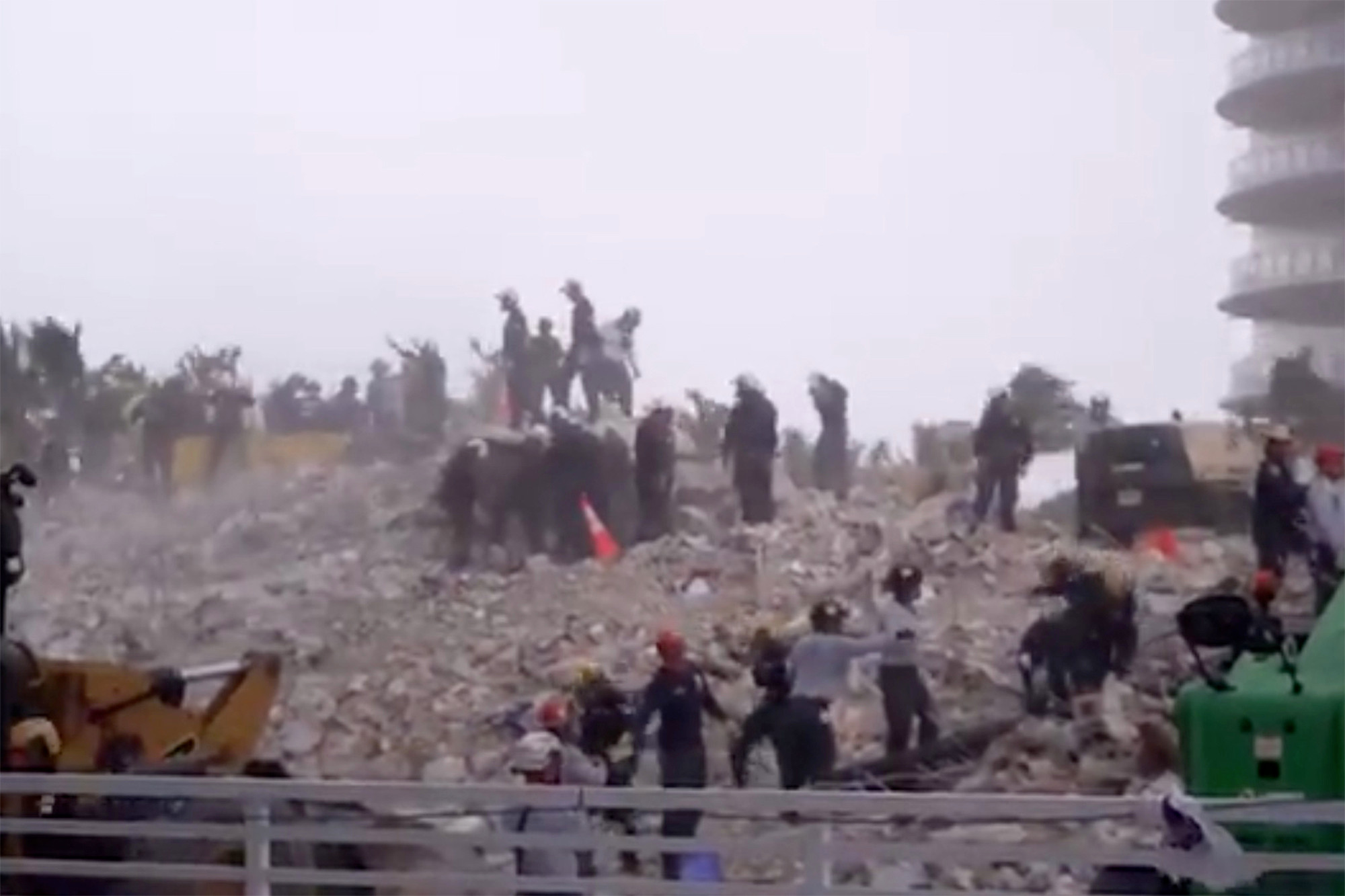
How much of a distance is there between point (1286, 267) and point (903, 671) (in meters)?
1.55

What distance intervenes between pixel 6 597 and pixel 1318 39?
4.26 m

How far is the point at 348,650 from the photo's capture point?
657cm

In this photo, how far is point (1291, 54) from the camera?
20.0ft

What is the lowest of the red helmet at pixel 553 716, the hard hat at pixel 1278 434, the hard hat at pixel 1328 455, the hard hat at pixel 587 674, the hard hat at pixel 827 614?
the red helmet at pixel 553 716

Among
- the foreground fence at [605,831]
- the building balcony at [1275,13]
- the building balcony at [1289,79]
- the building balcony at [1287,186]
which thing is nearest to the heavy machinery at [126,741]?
the foreground fence at [605,831]

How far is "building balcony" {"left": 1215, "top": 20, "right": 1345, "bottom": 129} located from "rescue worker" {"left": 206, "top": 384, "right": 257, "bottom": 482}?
3.10 m

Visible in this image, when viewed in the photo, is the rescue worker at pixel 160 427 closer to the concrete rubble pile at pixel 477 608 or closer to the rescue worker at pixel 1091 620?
the concrete rubble pile at pixel 477 608

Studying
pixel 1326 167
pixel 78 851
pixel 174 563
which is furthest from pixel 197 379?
pixel 1326 167

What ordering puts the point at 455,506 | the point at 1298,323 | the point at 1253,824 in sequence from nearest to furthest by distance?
the point at 1253,824 → the point at 1298,323 → the point at 455,506

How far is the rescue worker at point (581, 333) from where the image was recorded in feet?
21.1

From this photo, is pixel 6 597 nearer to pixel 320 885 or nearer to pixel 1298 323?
pixel 320 885

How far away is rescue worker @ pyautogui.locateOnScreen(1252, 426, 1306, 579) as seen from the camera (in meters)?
5.93

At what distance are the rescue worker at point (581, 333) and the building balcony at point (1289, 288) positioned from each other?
1.82 metres

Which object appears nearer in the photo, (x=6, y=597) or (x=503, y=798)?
(x=503, y=798)
